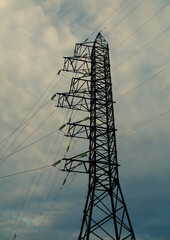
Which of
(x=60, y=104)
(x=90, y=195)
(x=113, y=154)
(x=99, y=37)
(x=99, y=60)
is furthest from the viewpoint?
(x=99, y=37)

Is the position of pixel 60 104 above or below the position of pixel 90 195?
above

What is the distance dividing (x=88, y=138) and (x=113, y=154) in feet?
8.10

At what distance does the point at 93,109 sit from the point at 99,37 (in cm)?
869

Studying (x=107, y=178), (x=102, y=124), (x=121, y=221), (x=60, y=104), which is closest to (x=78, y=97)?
(x=60, y=104)

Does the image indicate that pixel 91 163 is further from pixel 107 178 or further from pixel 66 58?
pixel 66 58

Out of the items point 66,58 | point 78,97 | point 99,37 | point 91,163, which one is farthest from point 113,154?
point 99,37

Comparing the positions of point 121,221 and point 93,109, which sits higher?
point 93,109

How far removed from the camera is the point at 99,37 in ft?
70.0

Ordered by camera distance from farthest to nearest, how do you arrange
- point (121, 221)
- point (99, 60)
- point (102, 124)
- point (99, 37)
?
point (99, 37)
point (99, 60)
point (102, 124)
point (121, 221)

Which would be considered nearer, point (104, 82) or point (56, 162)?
point (56, 162)

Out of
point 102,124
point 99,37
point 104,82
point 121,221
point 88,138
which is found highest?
point 99,37

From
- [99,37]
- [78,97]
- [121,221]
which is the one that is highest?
[99,37]

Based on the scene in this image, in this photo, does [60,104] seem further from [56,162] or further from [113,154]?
[113,154]

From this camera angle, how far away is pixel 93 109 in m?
17.4
